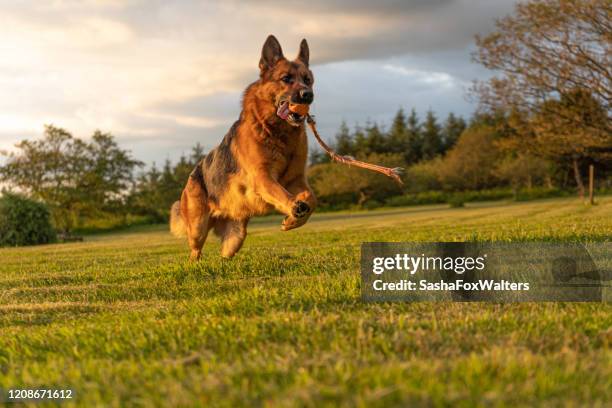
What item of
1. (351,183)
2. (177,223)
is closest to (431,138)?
(351,183)

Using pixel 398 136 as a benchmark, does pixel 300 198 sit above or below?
below

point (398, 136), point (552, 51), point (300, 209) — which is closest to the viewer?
point (300, 209)

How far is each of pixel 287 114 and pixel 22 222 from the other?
22794 millimetres

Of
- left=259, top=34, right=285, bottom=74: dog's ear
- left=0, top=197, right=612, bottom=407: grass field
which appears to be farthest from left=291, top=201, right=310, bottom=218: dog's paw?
left=259, top=34, right=285, bottom=74: dog's ear

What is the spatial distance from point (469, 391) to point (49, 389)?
5.54ft

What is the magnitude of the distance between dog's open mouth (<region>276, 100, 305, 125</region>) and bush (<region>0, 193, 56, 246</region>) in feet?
73.5

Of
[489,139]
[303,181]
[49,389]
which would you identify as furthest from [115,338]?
[489,139]

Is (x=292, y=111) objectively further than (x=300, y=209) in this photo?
Yes

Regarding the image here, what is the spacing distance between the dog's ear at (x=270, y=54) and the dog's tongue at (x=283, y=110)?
53cm

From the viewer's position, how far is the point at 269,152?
5.93 m

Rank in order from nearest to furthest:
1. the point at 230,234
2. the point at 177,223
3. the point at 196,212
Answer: the point at 196,212, the point at 230,234, the point at 177,223

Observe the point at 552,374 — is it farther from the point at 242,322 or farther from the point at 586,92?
the point at 586,92

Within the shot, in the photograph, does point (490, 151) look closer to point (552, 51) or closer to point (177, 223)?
point (552, 51)

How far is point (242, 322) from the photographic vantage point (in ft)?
10.6
